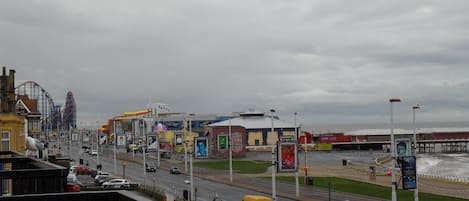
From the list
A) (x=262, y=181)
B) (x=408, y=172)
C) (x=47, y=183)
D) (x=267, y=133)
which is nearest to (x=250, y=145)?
(x=267, y=133)

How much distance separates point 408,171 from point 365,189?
33.3 metres

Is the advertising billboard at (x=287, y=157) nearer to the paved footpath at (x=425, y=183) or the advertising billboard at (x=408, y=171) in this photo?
the advertising billboard at (x=408, y=171)

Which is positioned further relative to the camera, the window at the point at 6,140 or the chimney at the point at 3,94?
the chimney at the point at 3,94

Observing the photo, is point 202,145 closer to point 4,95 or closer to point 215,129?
point 4,95

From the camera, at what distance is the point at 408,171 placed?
124ft

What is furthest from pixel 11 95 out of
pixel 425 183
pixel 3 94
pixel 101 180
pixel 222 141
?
pixel 425 183

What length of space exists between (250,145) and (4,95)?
5406 inches

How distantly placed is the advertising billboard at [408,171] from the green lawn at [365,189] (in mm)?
21321

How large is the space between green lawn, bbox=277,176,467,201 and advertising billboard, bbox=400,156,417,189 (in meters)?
21.3

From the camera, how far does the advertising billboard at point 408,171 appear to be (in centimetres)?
3706

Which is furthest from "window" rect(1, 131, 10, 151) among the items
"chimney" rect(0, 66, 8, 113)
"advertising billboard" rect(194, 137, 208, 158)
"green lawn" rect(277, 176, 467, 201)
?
"advertising billboard" rect(194, 137, 208, 158)

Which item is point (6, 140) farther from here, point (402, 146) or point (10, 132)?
point (402, 146)

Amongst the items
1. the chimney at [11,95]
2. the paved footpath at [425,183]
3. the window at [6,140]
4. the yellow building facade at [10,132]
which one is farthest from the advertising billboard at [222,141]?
the window at [6,140]

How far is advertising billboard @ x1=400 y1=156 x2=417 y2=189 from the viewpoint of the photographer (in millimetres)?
37062
